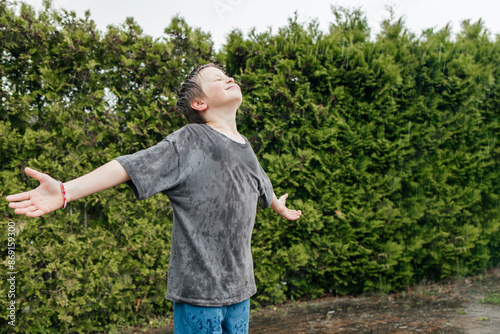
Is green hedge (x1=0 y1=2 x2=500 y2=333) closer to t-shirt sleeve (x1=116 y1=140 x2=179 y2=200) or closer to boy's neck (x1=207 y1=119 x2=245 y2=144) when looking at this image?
boy's neck (x1=207 y1=119 x2=245 y2=144)

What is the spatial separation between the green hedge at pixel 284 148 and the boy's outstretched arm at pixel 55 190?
2751mm

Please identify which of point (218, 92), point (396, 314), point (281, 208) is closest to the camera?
point (218, 92)

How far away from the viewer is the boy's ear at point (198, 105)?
6.78ft

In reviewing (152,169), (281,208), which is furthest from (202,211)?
(281,208)

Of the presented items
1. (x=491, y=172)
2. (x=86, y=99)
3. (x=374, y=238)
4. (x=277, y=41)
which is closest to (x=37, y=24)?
(x=86, y=99)

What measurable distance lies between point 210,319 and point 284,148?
11.6ft

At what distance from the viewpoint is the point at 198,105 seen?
2074mm

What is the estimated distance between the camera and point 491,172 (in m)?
6.42

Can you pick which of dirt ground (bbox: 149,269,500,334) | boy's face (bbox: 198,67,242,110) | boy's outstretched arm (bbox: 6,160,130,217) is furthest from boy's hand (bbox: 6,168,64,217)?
dirt ground (bbox: 149,269,500,334)

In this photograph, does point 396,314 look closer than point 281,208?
No

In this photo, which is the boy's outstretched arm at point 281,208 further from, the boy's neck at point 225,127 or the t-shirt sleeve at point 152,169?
the t-shirt sleeve at point 152,169

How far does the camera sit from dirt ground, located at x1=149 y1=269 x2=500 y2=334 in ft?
13.8

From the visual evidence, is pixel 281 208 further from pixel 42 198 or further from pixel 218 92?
pixel 42 198

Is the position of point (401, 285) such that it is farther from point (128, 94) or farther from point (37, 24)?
point (37, 24)
